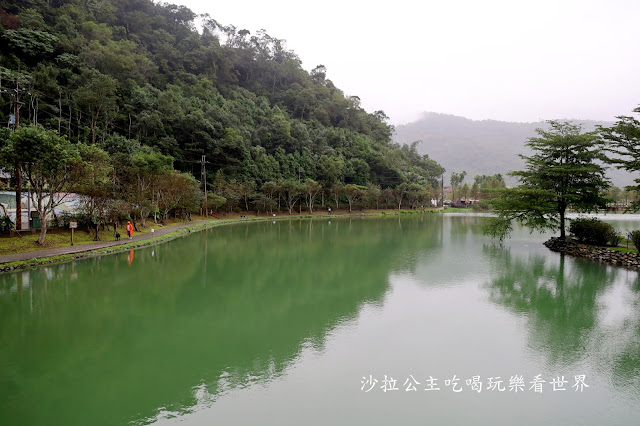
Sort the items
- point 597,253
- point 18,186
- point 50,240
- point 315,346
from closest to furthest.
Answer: point 315,346 → point 18,186 → point 50,240 → point 597,253

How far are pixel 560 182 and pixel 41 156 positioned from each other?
2747cm

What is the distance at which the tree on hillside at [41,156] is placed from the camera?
14.6m

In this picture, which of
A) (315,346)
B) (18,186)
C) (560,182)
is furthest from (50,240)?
(560,182)

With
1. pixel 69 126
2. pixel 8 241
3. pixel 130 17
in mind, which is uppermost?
pixel 130 17

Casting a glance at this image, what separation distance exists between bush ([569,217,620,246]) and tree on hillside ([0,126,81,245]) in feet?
89.4

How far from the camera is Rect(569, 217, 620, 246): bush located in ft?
64.0

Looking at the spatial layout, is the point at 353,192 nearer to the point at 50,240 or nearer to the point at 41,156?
the point at 50,240

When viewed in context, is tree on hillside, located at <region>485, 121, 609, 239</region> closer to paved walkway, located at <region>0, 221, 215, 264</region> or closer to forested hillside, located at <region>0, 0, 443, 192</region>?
paved walkway, located at <region>0, 221, 215, 264</region>

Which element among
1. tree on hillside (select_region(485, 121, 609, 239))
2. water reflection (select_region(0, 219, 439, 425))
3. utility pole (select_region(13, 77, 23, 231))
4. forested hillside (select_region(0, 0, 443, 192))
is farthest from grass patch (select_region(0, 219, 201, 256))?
tree on hillside (select_region(485, 121, 609, 239))

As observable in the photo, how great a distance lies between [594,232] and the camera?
786 inches

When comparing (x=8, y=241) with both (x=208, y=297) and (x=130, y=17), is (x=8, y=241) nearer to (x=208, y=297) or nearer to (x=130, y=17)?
(x=208, y=297)

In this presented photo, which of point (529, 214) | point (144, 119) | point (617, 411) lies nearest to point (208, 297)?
point (617, 411)

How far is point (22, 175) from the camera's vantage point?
1802 centimetres

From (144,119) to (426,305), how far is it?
45.5 meters
